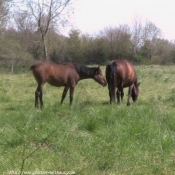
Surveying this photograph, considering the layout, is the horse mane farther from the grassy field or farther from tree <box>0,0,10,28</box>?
tree <box>0,0,10,28</box>

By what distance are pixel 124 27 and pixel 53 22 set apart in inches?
540

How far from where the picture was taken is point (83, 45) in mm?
38938

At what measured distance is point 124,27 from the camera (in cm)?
4275

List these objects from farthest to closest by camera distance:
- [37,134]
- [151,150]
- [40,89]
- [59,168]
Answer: [40,89]
[37,134]
[151,150]
[59,168]

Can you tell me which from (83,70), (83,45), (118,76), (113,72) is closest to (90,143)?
(113,72)

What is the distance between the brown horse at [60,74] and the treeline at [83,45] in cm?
2216

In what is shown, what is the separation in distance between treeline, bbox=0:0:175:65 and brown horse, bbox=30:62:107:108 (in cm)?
2216

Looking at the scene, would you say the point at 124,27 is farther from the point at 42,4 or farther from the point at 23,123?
the point at 23,123

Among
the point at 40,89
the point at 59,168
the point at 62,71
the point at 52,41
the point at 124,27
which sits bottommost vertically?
the point at 59,168

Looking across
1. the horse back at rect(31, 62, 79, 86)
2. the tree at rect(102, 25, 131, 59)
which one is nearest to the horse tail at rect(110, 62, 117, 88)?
the horse back at rect(31, 62, 79, 86)

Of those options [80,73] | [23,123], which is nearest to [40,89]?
[80,73]

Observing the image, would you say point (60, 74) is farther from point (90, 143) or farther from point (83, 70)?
point (90, 143)

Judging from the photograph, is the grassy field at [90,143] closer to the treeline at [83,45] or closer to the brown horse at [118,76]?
the brown horse at [118,76]

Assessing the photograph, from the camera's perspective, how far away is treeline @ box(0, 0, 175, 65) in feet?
108
